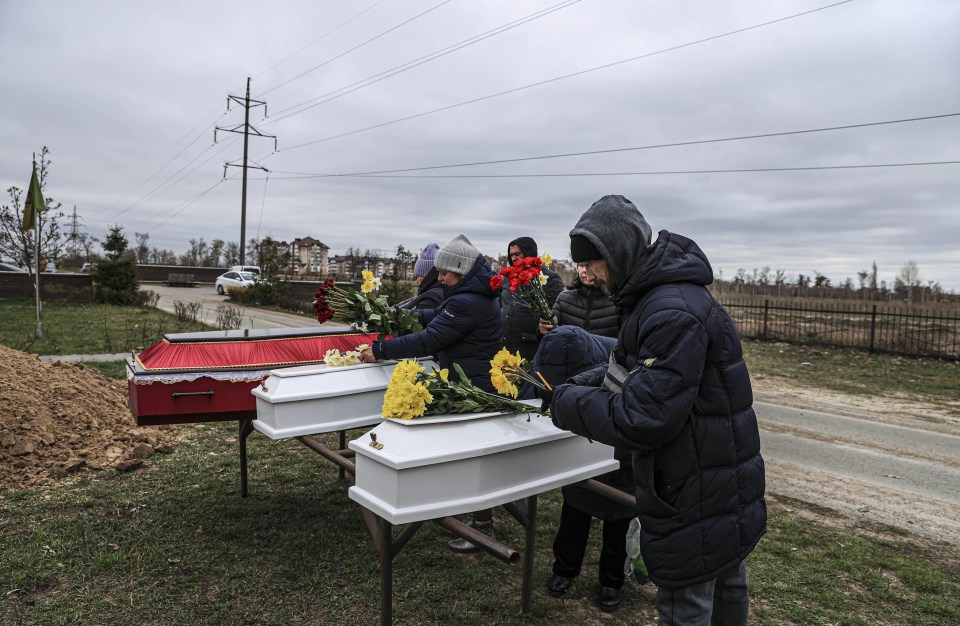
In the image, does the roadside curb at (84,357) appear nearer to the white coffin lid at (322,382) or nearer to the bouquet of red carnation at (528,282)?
the white coffin lid at (322,382)

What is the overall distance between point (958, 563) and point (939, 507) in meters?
1.22

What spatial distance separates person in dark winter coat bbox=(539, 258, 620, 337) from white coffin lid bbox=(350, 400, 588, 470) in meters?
1.92

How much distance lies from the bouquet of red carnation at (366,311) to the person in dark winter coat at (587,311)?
107cm

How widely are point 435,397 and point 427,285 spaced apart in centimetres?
221

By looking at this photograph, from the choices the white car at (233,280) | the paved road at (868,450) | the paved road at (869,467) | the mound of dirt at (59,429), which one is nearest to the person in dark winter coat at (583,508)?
the paved road at (869,467)

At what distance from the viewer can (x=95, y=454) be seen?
5055 millimetres

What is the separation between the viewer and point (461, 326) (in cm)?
340

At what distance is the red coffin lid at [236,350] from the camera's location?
3.64 meters

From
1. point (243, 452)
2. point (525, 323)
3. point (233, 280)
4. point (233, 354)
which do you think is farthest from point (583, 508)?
point (233, 280)

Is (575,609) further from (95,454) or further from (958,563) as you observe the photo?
(95,454)

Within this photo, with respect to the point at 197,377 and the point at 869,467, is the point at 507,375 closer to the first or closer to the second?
the point at 197,377

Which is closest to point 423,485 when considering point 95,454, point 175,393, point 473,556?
point 473,556

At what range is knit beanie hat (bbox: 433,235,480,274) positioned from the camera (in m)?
3.43

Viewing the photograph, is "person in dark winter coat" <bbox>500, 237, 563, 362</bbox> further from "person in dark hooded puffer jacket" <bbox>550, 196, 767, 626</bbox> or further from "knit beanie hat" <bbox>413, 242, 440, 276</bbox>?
"person in dark hooded puffer jacket" <bbox>550, 196, 767, 626</bbox>
